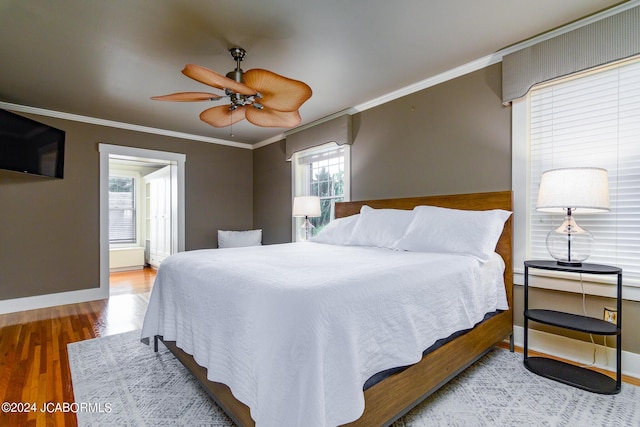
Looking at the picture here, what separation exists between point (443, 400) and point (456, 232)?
1.14m

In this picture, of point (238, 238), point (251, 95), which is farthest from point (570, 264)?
point (238, 238)

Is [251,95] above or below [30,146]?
above

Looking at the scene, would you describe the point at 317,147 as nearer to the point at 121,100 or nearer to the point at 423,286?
the point at 121,100

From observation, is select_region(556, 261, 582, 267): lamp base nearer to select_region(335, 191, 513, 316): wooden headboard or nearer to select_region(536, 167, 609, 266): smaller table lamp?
select_region(536, 167, 609, 266): smaller table lamp

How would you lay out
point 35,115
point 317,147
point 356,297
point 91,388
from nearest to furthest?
1. point 356,297
2. point 91,388
3. point 35,115
4. point 317,147

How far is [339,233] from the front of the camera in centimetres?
330

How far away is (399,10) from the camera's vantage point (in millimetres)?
2047

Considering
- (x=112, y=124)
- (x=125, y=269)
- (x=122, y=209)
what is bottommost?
(x=125, y=269)

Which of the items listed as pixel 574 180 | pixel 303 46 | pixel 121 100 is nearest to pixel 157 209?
pixel 121 100

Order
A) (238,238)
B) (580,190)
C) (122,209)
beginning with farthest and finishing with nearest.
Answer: (122,209), (238,238), (580,190)

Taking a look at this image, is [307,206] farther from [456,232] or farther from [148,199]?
[148,199]

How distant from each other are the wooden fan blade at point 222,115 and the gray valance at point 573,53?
219cm

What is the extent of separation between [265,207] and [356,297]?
4391 mm

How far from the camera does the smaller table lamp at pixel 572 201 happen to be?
1.96m
